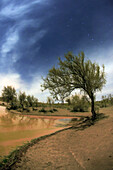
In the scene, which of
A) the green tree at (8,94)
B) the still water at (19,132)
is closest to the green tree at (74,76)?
the still water at (19,132)

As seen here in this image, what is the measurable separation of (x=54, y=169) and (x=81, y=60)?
34.6 ft

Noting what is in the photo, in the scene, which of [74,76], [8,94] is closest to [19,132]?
[74,76]

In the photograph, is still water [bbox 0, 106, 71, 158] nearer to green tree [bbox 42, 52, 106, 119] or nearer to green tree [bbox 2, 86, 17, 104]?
green tree [bbox 42, 52, 106, 119]

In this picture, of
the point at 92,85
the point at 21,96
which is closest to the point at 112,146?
the point at 92,85

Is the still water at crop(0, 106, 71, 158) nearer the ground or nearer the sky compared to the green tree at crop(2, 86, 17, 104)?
nearer the ground

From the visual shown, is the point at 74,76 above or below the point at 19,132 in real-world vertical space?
above

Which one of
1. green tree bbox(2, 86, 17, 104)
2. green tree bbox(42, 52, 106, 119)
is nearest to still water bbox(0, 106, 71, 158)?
green tree bbox(42, 52, 106, 119)

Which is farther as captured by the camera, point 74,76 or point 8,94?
point 8,94

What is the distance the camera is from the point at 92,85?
453 inches

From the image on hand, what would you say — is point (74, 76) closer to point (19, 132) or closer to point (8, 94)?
point (19, 132)

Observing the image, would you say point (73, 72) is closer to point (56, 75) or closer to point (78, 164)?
point (56, 75)

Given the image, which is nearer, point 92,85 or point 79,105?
point 92,85

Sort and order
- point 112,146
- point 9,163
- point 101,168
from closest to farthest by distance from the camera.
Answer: point 101,168 → point 9,163 → point 112,146

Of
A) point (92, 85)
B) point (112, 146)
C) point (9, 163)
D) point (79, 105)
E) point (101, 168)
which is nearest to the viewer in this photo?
point (101, 168)
